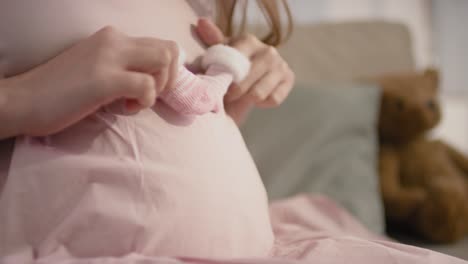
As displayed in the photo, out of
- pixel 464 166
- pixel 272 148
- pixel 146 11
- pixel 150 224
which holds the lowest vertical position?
pixel 464 166

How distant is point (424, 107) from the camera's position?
4.30 ft

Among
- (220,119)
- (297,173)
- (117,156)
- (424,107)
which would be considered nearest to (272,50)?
(220,119)

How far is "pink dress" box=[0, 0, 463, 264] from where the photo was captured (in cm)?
45

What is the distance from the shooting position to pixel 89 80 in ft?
1.39

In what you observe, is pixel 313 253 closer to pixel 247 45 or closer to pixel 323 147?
pixel 247 45

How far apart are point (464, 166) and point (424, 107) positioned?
0.20 meters

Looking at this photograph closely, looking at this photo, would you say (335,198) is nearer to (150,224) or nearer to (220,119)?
(220,119)

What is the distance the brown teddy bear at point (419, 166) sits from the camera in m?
1.16

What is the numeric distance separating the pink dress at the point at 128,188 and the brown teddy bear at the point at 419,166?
68 centimetres

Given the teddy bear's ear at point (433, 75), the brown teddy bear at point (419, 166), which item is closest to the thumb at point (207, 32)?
the brown teddy bear at point (419, 166)

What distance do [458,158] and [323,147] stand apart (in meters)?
0.42

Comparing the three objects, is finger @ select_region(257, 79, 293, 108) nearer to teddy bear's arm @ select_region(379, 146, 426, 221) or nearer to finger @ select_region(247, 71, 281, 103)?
finger @ select_region(247, 71, 281, 103)

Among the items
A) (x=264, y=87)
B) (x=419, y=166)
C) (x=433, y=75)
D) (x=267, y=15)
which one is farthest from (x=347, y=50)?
(x=264, y=87)

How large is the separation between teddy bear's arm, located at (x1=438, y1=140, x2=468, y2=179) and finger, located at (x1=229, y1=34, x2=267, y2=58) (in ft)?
2.85
